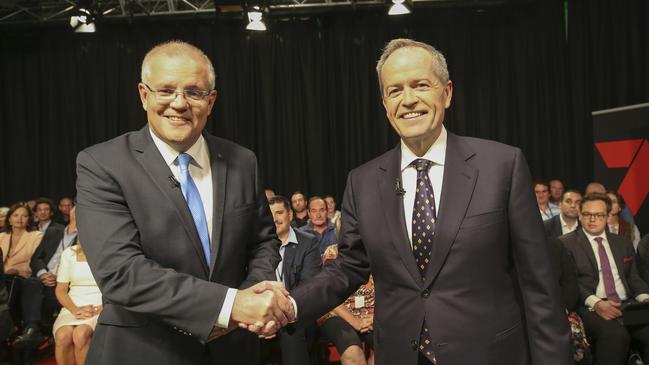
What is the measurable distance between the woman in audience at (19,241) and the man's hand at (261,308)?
195 inches

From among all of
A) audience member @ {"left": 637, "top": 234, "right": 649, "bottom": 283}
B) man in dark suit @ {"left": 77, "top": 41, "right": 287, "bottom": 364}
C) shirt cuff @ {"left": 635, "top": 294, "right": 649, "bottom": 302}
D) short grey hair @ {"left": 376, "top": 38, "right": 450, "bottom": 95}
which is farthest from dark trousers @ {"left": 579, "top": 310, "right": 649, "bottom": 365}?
man in dark suit @ {"left": 77, "top": 41, "right": 287, "bottom": 364}

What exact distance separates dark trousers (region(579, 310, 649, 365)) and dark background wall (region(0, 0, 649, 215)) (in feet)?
20.7

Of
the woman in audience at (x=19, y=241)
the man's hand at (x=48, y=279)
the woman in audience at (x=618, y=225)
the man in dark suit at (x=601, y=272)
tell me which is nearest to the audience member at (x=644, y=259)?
the man in dark suit at (x=601, y=272)

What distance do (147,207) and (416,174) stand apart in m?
0.87

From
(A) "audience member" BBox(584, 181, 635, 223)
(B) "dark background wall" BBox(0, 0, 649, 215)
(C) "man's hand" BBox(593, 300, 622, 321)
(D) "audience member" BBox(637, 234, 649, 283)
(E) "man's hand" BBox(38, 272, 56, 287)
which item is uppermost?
(B) "dark background wall" BBox(0, 0, 649, 215)

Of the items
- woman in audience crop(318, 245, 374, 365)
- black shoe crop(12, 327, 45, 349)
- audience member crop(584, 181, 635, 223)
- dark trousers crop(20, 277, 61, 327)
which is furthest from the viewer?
audience member crop(584, 181, 635, 223)

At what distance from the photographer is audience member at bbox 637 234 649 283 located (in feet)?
16.6

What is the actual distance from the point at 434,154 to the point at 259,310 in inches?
30.1

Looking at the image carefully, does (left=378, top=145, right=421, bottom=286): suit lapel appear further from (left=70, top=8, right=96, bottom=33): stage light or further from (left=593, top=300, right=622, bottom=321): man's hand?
(left=70, top=8, right=96, bottom=33): stage light

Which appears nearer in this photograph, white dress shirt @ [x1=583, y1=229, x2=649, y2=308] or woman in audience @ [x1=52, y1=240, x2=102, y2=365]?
woman in audience @ [x1=52, y1=240, x2=102, y2=365]

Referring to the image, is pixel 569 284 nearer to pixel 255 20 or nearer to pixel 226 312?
pixel 226 312

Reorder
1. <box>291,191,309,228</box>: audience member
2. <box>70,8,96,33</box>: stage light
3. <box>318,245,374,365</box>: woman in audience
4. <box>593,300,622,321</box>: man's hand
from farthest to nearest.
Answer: <box>70,8,96,33</box>: stage light → <box>291,191,309,228</box>: audience member → <box>593,300,622,321</box>: man's hand → <box>318,245,374,365</box>: woman in audience

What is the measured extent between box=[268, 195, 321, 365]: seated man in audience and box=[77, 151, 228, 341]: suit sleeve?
2.67m

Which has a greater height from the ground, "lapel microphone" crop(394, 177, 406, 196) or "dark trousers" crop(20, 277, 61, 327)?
"lapel microphone" crop(394, 177, 406, 196)
